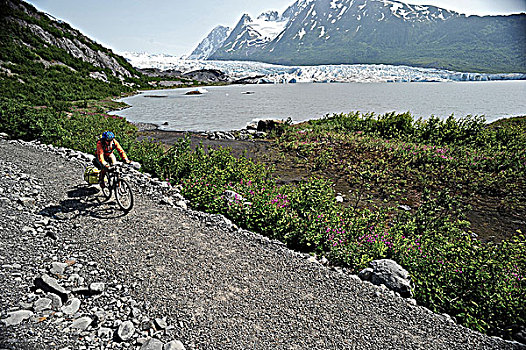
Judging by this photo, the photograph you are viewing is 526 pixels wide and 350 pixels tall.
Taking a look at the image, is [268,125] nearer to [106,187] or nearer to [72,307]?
[106,187]

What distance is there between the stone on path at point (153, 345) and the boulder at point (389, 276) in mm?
3806

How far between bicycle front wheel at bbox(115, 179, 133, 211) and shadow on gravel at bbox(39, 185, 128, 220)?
17cm

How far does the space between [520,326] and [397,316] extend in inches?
76.2

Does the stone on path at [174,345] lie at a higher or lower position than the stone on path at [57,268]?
lower

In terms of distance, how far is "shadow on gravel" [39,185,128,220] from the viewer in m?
7.14

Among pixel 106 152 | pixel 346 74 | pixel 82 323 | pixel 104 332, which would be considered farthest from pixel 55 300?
pixel 346 74

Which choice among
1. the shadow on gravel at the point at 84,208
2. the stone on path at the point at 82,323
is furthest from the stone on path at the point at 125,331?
the shadow on gravel at the point at 84,208

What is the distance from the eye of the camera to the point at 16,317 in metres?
3.93

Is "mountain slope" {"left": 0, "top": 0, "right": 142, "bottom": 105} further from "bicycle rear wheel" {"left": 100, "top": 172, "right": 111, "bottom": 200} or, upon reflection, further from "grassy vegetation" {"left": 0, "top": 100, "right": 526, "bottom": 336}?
"bicycle rear wheel" {"left": 100, "top": 172, "right": 111, "bottom": 200}

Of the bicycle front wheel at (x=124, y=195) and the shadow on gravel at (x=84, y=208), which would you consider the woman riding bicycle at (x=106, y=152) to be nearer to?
the bicycle front wheel at (x=124, y=195)

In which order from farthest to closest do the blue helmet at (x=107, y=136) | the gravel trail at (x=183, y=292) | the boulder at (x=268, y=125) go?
the boulder at (x=268, y=125)
the blue helmet at (x=107, y=136)
the gravel trail at (x=183, y=292)

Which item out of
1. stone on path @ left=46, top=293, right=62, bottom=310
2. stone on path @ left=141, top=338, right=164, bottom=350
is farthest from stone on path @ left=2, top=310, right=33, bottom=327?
stone on path @ left=141, top=338, right=164, bottom=350

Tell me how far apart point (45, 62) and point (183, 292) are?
209 ft

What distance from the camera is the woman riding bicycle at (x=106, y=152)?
743 cm
